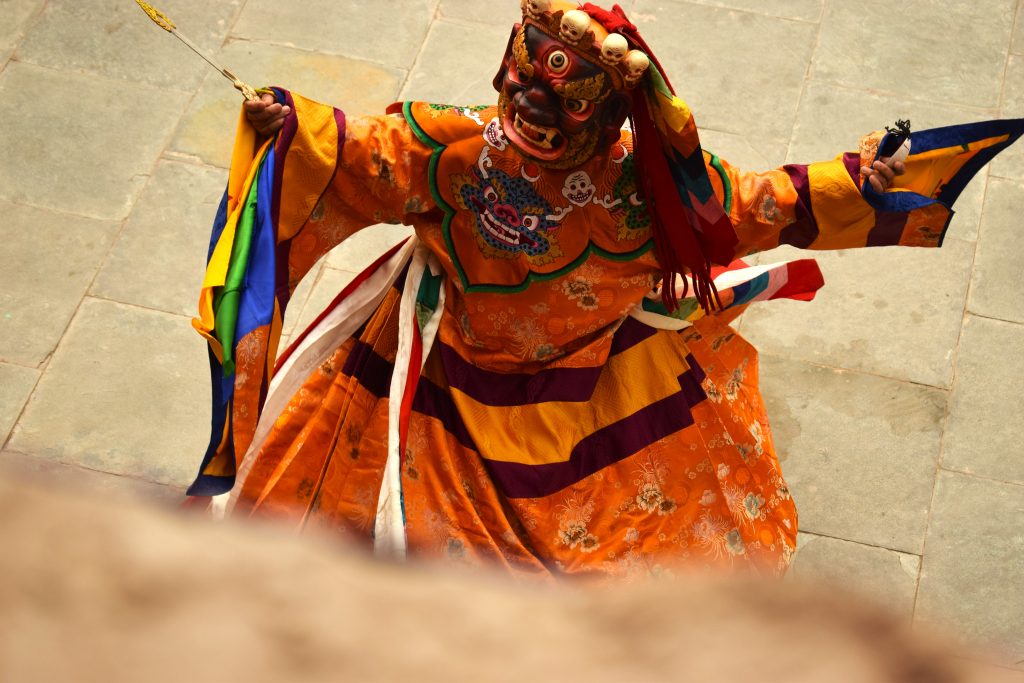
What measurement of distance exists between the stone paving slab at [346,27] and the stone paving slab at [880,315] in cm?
124

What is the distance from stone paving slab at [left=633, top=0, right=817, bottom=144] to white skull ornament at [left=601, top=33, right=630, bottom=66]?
4.94 ft

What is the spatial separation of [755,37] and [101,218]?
1.94 m

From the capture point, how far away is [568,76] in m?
1.82

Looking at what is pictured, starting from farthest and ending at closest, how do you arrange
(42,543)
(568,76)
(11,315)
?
1. (11,315)
2. (568,76)
3. (42,543)

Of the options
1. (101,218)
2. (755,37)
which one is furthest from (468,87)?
(101,218)

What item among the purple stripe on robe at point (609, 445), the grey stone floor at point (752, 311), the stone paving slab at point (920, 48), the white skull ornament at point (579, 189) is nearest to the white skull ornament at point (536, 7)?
the white skull ornament at point (579, 189)

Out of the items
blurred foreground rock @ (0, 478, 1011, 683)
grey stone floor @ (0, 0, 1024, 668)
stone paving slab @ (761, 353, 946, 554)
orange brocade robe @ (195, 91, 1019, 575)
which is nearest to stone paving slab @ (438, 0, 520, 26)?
grey stone floor @ (0, 0, 1024, 668)

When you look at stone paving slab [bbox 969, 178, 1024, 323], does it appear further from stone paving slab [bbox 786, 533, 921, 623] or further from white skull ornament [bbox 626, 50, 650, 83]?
white skull ornament [bbox 626, 50, 650, 83]

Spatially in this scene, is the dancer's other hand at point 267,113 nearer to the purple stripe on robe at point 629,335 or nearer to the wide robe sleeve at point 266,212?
the wide robe sleeve at point 266,212

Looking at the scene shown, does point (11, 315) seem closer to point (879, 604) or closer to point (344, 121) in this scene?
point (344, 121)

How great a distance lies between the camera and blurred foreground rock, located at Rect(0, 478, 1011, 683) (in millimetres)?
324

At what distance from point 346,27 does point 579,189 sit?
168 centimetres

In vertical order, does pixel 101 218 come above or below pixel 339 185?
below

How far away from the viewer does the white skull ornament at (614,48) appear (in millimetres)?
1764
